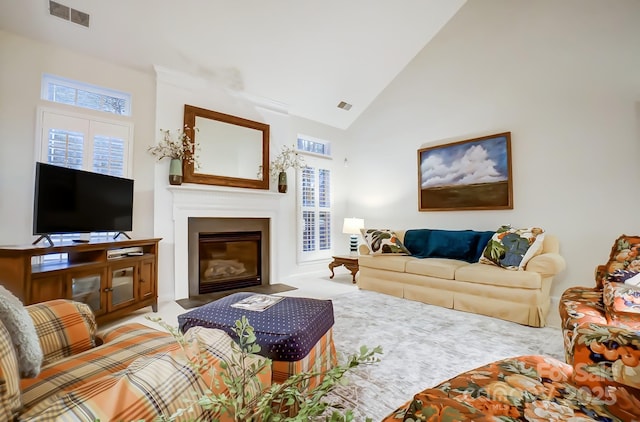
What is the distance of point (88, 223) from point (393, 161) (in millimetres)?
4382

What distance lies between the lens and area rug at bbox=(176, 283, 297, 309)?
11.2 ft

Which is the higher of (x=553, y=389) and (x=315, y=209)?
(x=315, y=209)

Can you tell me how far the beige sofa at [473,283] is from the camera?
8.99 ft

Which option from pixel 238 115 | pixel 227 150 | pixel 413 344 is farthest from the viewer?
pixel 238 115

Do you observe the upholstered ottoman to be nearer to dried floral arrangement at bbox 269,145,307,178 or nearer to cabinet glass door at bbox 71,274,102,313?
cabinet glass door at bbox 71,274,102,313

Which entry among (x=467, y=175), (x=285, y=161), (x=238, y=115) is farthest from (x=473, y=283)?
(x=238, y=115)

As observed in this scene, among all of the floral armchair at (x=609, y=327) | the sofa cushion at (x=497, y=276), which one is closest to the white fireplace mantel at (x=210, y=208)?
the sofa cushion at (x=497, y=276)

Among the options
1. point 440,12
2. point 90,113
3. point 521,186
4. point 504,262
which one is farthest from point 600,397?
point 440,12

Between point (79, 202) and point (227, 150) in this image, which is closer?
point (79, 202)

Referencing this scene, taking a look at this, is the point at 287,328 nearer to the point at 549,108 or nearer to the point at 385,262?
the point at 385,262

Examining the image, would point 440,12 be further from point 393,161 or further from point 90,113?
point 90,113

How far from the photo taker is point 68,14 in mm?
2771

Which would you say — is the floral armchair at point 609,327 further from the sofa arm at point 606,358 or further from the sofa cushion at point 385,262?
the sofa cushion at point 385,262

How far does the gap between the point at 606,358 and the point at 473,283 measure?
2.29 m
